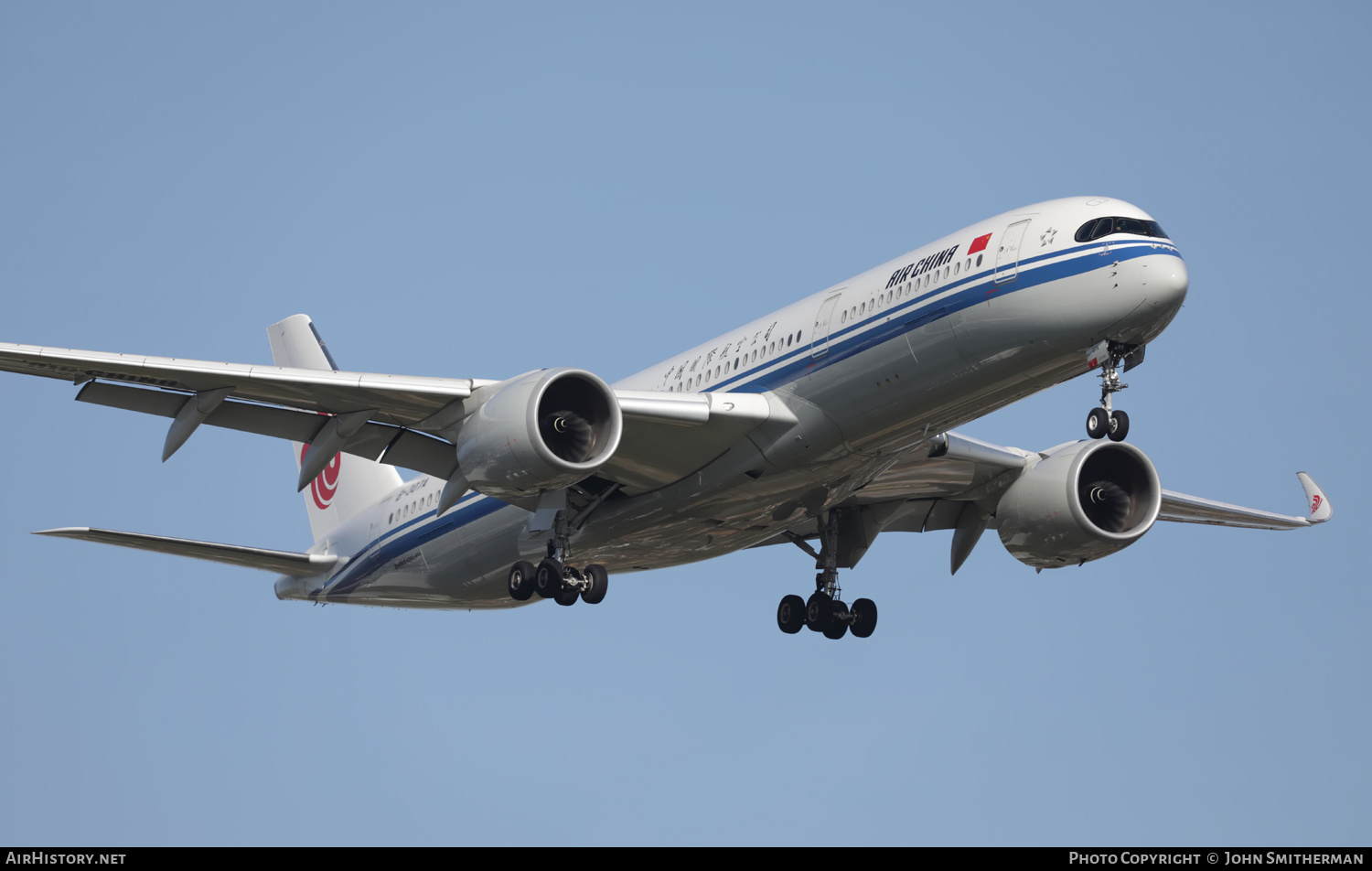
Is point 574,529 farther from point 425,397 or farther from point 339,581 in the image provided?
point 339,581

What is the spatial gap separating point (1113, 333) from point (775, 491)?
6983 mm

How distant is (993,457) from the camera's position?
3272 cm

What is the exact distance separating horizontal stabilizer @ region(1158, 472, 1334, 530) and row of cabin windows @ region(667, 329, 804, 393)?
A: 39.9 ft

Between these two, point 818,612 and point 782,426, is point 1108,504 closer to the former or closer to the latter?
point 818,612

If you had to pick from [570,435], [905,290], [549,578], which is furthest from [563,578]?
[905,290]

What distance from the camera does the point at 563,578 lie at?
29.3 m

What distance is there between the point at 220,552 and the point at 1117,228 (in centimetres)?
1927
